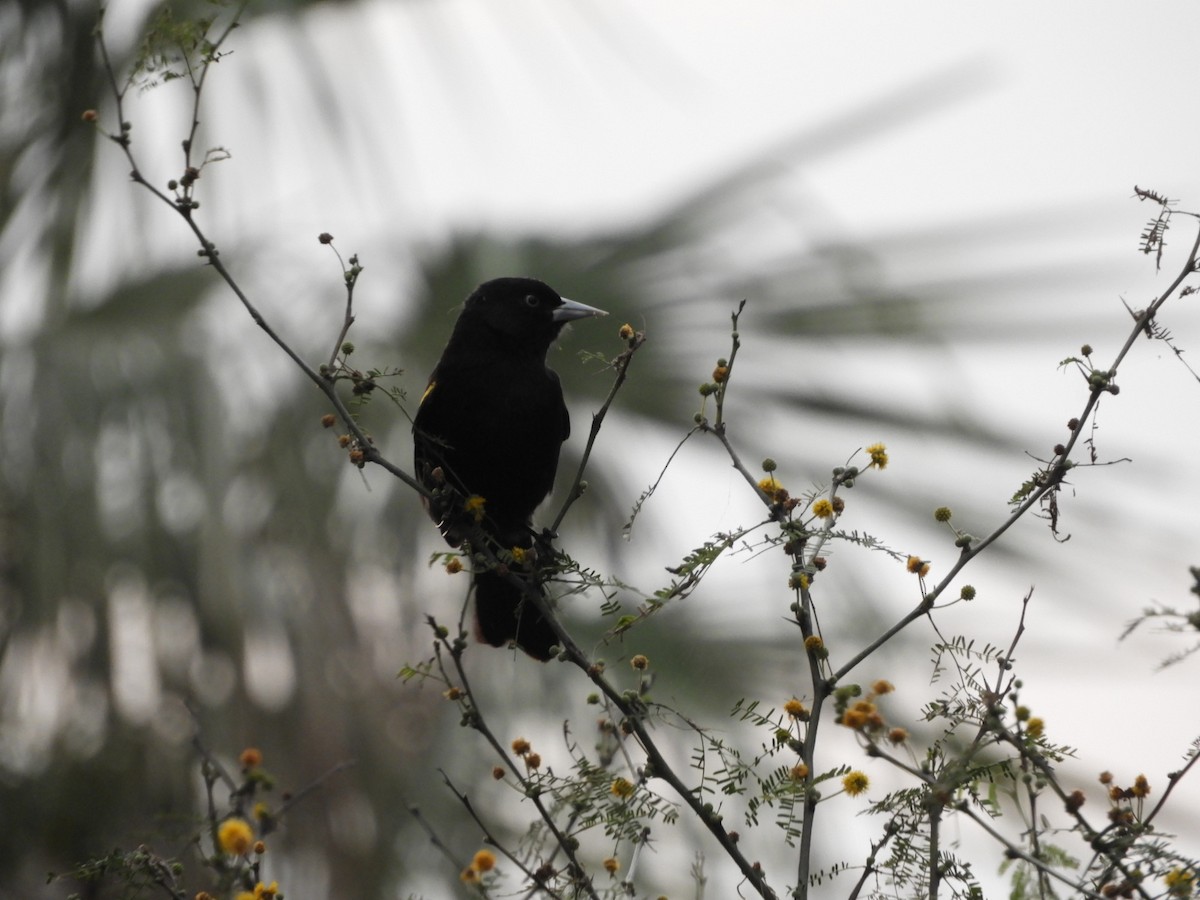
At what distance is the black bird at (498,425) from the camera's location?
3334 mm

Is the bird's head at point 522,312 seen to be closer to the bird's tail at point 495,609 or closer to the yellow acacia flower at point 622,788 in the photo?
the bird's tail at point 495,609

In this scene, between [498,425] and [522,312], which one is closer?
[498,425]

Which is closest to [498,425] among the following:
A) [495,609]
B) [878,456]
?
[495,609]

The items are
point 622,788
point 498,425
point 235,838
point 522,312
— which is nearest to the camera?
point 235,838

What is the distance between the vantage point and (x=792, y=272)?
4.92m

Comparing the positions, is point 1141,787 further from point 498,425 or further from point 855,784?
point 498,425

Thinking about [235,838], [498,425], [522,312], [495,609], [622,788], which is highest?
[522,312]

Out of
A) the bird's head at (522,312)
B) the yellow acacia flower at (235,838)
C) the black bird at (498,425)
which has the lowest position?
the yellow acacia flower at (235,838)

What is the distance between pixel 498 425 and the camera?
3348mm

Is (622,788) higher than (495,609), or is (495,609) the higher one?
(495,609)

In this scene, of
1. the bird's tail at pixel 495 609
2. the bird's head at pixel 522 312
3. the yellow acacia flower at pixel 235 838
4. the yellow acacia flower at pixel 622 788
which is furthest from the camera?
the bird's head at pixel 522 312

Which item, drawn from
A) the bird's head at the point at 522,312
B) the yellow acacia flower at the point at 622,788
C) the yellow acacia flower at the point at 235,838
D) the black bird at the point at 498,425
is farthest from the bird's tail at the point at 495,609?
the yellow acacia flower at the point at 235,838

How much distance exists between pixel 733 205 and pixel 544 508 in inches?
52.3

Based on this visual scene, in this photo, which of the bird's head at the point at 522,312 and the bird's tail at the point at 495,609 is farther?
the bird's head at the point at 522,312
